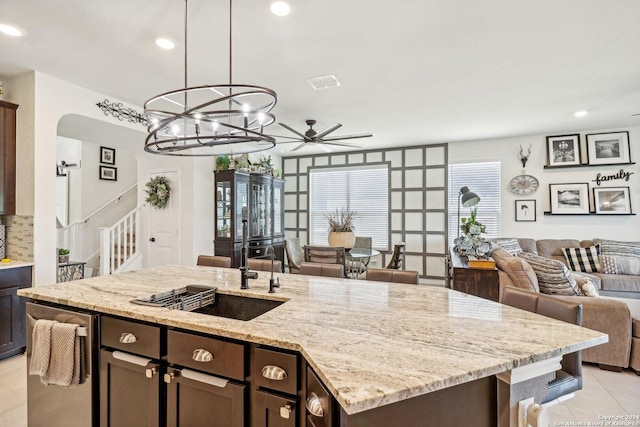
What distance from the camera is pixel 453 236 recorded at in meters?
6.20

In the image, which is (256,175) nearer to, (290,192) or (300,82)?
(290,192)

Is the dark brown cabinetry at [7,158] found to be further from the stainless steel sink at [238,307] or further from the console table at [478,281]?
the console table at [478,281]

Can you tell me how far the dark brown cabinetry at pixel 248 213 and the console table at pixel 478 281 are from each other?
304 centimetres

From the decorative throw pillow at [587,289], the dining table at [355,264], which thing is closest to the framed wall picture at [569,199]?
the decorative throw pillow at [587,289]

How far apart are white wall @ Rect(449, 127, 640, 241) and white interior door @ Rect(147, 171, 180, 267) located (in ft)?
16.4

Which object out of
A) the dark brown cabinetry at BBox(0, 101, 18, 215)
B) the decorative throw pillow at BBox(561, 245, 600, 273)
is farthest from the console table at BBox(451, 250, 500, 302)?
the dark brown cabinetry at BBox(0, 101, 18, 215)

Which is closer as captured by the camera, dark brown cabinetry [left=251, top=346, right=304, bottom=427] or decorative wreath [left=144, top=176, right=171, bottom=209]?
dark brown cabinetry [left=251, top=346, right=304, bottom=427]

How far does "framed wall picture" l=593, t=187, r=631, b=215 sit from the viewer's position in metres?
5.18

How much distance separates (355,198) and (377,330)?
5.71 meters

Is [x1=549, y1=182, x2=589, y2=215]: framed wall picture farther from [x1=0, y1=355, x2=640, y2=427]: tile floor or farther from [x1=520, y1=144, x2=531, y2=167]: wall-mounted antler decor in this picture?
[x1=0, y1=355, x2=640, y2=427]: tile floor

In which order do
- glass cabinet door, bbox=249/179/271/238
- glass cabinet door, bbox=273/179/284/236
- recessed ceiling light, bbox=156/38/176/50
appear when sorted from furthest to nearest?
glass cabinet door, bbox=273/179/284/236, glass cabinet door, bbox=249/179/271/238, recessed ceiling light, bbox=156/38/176/50

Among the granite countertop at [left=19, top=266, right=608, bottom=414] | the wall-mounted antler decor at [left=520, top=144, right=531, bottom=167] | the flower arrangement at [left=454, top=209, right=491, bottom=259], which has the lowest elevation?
the granite countertop at [left=19, top=266, right=608, bottom=414]

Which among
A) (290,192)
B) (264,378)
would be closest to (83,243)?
(290,192)

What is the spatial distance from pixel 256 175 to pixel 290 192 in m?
1.96
